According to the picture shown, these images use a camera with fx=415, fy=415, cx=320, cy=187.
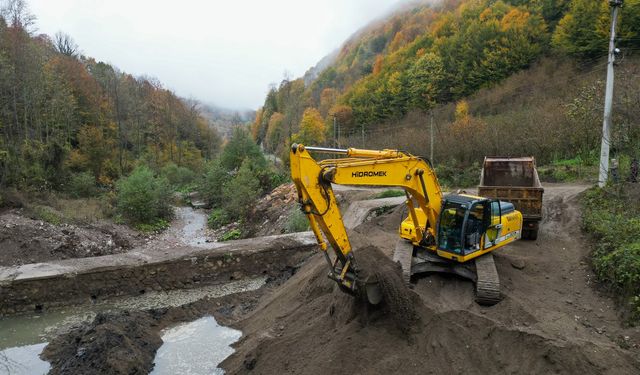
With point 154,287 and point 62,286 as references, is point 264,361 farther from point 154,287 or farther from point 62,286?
point 62,286

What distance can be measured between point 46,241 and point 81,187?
13149mm

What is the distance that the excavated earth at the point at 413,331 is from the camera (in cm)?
594

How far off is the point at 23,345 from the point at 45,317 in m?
1.53

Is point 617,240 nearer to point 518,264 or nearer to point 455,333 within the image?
point 518,264

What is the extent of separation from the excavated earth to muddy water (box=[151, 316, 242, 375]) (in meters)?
0.23

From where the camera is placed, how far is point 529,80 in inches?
1437

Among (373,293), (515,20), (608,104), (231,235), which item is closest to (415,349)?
(373,293)

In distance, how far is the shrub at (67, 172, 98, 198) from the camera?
84.0 ft

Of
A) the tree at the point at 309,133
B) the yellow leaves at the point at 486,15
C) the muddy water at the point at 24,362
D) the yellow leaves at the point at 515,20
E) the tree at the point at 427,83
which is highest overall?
the yellow leaves at the point at 486,15

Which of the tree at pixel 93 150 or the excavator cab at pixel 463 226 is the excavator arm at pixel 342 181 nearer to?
the excavator cab at pixel 463 226

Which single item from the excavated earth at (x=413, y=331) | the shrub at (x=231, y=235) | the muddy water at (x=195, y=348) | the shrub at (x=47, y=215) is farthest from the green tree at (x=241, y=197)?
the muddy water at (x=195, y=348)

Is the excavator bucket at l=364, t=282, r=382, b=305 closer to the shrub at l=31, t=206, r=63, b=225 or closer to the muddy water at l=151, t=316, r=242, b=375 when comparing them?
the muddy water at l=151, t=316, r=242, b=375

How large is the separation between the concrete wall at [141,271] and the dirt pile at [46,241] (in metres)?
2.92

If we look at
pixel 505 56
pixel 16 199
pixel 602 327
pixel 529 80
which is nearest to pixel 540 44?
pixel 505 56
